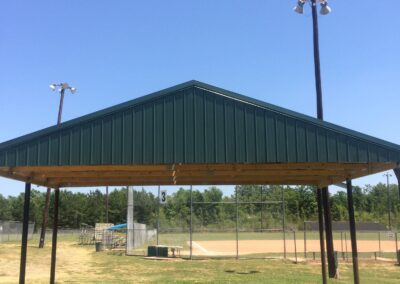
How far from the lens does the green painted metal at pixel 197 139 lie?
30.8ft

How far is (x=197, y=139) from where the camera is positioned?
942 centimetres

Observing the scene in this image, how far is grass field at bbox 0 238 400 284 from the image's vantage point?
57.0 feet

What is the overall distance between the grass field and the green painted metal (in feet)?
28.2

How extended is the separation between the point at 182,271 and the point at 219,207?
470 inches

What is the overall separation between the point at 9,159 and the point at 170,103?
3248 mm

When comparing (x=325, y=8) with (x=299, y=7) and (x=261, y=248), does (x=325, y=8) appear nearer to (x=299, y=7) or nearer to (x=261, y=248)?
(x=299, y=7)

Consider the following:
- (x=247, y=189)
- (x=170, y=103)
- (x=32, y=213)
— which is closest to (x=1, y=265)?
(x=170, y=103)

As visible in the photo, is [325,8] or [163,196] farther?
[163,196]

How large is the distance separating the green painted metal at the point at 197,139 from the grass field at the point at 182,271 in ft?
28.2

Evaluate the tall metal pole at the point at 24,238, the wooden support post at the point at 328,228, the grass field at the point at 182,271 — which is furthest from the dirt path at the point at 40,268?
the wooden support post at the point at 328,228

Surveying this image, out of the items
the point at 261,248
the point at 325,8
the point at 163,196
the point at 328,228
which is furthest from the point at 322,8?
the point at 261,248

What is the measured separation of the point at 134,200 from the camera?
3219 centimetres

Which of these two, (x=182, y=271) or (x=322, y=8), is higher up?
(x=322, y=8)

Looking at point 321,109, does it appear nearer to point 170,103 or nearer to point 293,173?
point 293,173
